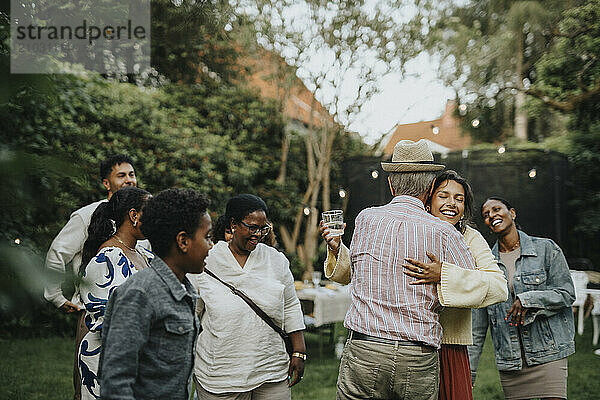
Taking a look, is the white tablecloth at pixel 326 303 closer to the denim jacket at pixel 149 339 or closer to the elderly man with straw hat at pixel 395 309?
the elderly man with straw hat at pixel 395 309

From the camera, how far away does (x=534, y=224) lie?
10641mm

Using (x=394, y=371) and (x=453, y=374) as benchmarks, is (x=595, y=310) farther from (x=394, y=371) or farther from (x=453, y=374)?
(x=394, y=371)

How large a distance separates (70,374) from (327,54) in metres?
7.54

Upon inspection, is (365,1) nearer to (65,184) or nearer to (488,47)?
(488,47)

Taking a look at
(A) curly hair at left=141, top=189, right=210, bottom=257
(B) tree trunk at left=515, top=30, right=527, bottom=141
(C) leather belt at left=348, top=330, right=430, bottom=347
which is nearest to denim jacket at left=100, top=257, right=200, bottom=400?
(A) curly hair at left=141, top=189, right=210, bottom=257

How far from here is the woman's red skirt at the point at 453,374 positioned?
267cm

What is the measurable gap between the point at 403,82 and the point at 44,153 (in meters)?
11.4

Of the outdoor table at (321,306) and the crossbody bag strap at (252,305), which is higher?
the crossbody bag strap at (252,305)

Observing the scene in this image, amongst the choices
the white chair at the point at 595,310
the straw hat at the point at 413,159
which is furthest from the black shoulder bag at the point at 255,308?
the white chair at the point at 595,310

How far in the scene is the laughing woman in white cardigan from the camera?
2395 mm

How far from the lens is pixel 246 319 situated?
118 inches

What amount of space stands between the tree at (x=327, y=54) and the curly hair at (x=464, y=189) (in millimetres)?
8587

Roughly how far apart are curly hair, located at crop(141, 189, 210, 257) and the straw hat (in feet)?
3.61

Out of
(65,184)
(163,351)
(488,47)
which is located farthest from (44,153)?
(488,47)
